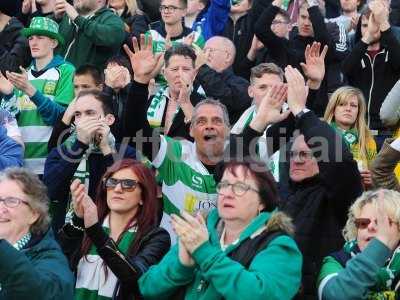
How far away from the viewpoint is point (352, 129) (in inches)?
342

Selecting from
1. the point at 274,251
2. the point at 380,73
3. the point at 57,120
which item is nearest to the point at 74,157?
the point at 57,120

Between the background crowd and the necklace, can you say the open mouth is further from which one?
the necklace

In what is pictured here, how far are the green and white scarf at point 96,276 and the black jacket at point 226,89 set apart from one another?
10.7 ft

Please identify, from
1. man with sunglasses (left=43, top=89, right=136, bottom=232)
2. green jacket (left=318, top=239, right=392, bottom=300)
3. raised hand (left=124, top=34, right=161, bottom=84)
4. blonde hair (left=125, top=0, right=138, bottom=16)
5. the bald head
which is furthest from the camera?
blonde hair (left=125, top=0, right=138, bottom=16)

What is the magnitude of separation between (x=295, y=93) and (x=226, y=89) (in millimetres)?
3027

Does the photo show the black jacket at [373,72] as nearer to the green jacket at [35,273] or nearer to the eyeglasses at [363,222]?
the eyeglasses at [363,222]

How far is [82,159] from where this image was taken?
744cm

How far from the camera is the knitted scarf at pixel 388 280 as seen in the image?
220 inches

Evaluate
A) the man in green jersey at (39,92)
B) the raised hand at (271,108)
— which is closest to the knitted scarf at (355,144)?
the raised hand at (271,108)

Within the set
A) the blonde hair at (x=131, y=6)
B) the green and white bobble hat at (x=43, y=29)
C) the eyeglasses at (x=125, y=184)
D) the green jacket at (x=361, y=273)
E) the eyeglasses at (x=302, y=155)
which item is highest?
the blonde hair at (x=131, y=6)

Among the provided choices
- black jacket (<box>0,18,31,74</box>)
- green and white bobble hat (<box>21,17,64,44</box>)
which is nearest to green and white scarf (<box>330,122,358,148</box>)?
green and white bobble hat (<box>21,17,64,44</box>)

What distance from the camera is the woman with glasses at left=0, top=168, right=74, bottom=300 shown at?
Result: 17.0 feet

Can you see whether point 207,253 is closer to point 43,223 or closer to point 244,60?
point 43,223

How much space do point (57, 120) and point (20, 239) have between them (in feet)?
9.35
